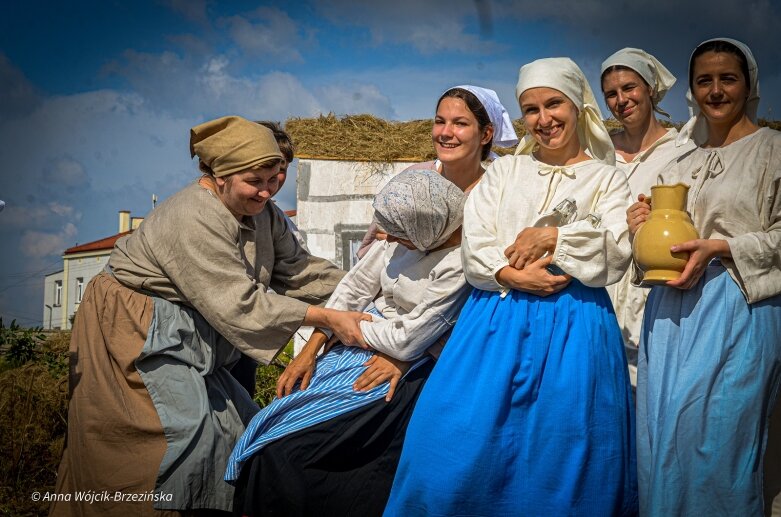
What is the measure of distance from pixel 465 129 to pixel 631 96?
1.25 metres

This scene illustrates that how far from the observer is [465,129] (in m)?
4.11

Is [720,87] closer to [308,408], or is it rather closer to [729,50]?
[729,50]

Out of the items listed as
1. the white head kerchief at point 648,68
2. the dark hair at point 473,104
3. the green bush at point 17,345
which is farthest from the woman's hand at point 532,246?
the green bush at point 17,345

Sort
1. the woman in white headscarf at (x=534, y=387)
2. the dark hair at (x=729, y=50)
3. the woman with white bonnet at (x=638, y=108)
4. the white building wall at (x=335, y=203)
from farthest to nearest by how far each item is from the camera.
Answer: the white building wall at (x=335, y=203) → the woman with white bonnet at (x=638, y=108) → the dark hair at (x=729, y=50) → the woman in white headscarf at (x=534, y=387)

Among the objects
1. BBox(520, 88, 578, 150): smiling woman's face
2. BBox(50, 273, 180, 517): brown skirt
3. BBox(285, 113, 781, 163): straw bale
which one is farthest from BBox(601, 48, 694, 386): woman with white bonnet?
BBox(285, 113, 781, 163): straw bale

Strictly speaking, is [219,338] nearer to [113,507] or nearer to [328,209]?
[113,507]

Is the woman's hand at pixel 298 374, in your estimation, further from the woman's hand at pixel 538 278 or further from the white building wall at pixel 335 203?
the white building wall at pixel 335 203

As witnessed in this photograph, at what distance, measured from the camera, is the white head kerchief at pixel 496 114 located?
163 inches

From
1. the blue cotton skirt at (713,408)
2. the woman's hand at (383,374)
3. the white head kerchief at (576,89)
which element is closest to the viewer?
the blue cotton skirt at (713,408)

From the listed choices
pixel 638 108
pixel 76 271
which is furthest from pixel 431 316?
pixel 76 271

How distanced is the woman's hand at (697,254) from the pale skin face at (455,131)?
1455mm

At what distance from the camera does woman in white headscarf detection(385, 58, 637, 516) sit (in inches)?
118

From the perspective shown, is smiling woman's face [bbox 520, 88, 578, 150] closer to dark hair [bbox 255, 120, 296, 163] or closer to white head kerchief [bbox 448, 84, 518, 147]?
white head kerchief [bbox 448, 84, 518, 147]

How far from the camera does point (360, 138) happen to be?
1009 cm
